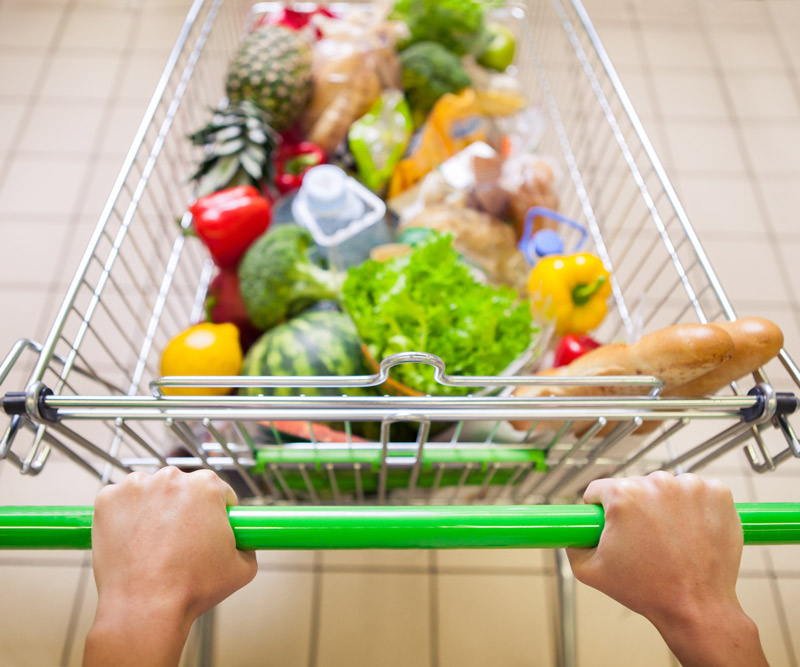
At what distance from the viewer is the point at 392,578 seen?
3.96 feet

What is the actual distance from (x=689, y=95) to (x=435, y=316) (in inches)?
68.5

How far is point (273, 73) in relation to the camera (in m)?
1.15

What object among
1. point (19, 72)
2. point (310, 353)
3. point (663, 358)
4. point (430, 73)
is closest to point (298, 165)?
point (430, 73)

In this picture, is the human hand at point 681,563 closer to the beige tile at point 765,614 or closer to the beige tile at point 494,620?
the beige tile at point 494,620

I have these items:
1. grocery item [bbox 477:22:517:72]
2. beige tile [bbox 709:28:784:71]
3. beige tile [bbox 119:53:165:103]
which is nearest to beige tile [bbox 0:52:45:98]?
beige tile [bbox 119:53:165:103]

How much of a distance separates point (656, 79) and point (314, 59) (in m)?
A: 1.36

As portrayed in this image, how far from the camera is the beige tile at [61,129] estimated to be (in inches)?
69.9

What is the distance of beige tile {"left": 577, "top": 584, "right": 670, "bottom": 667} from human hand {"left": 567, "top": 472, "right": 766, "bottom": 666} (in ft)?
2.37

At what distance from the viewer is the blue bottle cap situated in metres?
0.98

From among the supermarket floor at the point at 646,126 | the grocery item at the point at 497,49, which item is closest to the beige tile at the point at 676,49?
the supermarket floor at the point at 646,126

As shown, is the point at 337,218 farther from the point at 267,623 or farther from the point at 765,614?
the point at 765,614

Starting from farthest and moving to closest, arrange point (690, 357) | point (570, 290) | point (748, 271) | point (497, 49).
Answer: point (748, 271) < point (497, 49) < point (570, 290) < point (690, 357)

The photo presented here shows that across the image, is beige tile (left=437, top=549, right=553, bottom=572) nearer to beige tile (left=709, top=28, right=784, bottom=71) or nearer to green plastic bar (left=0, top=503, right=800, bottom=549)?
green plastic bar (left=0, top=503, right=800, bottom=549)

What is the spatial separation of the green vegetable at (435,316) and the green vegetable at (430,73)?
59 cm
